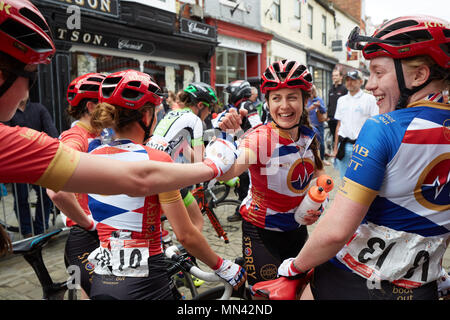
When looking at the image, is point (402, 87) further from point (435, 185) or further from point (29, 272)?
point (29, 272)

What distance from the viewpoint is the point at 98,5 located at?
9.14 metres

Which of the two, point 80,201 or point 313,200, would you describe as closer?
point 313,200

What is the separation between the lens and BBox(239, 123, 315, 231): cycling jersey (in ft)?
8.64

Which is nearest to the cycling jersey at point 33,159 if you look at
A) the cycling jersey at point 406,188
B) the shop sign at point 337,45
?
the cycling jersey at point 406,188

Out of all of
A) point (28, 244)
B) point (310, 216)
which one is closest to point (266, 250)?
point (310, 216)

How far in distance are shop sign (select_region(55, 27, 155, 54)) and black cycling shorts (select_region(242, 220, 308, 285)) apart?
824 cm

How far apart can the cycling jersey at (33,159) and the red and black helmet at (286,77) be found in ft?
6.47

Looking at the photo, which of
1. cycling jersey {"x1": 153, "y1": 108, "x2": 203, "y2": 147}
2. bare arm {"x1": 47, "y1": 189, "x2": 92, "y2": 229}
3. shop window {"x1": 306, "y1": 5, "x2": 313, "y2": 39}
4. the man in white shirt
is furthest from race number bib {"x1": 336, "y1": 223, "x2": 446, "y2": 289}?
shop window {"x1": 306, "y1": 5, "x2": 313, "y2": 39}

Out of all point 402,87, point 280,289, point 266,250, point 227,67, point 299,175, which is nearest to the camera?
point 402,87

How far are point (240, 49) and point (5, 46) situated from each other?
52.3 feet

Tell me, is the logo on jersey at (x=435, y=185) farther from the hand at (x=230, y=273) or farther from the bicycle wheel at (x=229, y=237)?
the bicycle wheel at (x=229, y=237)

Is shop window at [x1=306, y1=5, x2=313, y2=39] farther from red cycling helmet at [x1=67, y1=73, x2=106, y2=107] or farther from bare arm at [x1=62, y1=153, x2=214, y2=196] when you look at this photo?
bare arm at [x1=62, y1=153, x2=214, y2=196]

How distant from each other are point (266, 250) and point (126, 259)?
118cm

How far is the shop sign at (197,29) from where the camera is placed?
1227cm
